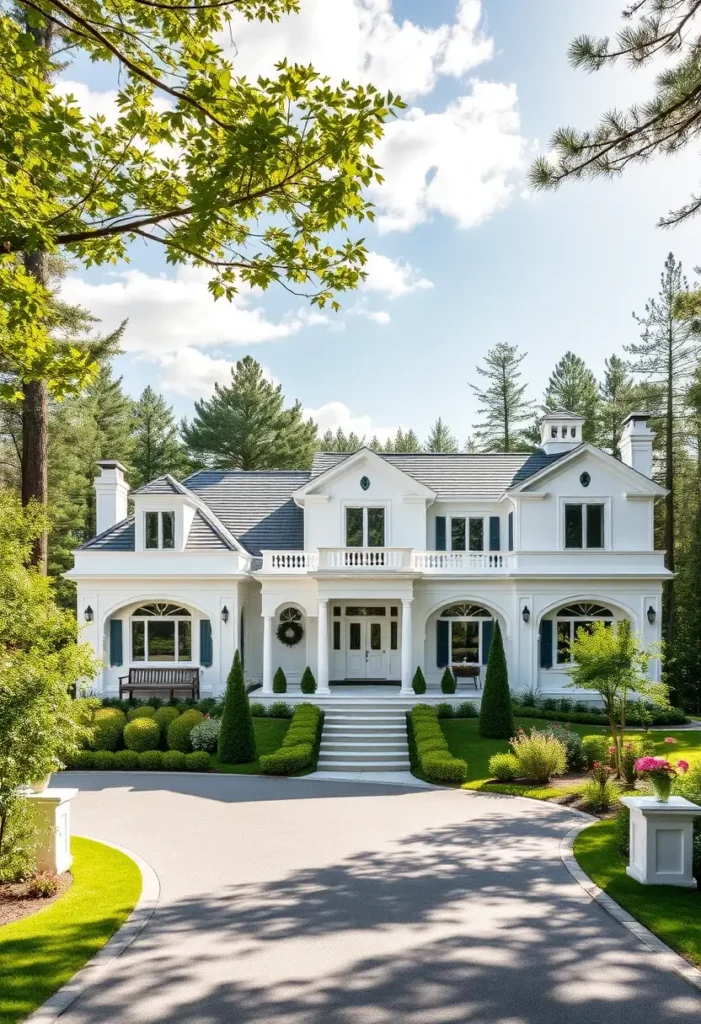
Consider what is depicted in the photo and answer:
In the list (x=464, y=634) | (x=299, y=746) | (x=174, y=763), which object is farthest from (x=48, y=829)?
(x=464, y=634)

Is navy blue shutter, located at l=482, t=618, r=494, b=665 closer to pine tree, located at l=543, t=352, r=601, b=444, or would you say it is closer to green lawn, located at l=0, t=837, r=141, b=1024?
green lawn, located at l=0, t=837, r=141, b=1024

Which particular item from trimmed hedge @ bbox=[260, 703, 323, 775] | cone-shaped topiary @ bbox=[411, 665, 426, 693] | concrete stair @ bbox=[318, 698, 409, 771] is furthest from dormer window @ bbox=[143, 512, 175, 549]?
cone-shaped topiary @ bbox=[411, 665, 426, 693]

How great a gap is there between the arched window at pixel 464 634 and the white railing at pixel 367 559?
317 cm

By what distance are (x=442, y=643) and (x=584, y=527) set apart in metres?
6.60

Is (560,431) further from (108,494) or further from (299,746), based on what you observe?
(108,494)

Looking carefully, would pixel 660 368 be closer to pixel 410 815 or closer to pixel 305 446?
pixel 305 446

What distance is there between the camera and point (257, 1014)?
264 inches

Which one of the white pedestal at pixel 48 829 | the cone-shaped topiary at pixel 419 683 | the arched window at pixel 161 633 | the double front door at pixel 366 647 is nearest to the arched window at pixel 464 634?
the double front door at pixel 366 647

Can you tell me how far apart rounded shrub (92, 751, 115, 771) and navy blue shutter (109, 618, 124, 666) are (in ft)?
21.3

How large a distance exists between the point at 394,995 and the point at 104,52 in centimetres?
981

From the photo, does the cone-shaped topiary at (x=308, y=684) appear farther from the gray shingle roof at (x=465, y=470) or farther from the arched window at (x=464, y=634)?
the gray shingle roof at (x=465, y=470)

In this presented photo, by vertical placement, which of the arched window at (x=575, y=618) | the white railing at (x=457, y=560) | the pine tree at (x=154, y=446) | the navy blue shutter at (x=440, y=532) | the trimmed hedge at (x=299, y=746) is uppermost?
the pine tree at (x=154, y=446)

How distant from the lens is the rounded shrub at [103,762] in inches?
731

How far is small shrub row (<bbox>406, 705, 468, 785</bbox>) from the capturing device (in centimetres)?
1708
